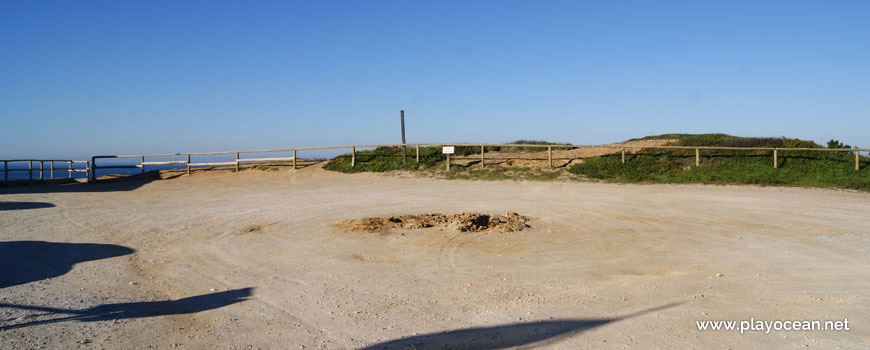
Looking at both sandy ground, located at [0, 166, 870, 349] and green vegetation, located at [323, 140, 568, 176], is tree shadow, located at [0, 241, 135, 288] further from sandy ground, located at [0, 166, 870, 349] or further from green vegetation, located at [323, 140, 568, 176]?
green vegetation, located at [323, 140, 568, 176]

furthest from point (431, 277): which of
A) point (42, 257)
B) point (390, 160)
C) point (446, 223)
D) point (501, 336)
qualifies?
point (390, 160)

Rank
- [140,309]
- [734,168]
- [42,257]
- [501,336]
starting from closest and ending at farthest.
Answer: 1. [501,336]
2. [140,309]
3. [42,257]
4. [734,168]

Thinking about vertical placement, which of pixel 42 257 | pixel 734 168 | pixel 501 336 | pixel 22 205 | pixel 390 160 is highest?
pixel 390 160

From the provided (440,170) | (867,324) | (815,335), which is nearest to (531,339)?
(815,335)

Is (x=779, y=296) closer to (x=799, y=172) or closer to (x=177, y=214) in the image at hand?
(x=177, y=214)

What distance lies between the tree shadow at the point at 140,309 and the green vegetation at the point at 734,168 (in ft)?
60.5

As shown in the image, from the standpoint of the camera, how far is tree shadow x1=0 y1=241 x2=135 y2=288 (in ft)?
25.8

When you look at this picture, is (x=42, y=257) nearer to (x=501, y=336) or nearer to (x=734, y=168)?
(x=501, y=336)

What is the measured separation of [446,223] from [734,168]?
16019 mm

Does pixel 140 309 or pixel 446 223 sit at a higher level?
pixel 446 223

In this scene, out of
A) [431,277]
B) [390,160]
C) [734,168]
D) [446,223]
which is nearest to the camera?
[431,277]

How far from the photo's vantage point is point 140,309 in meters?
6.37

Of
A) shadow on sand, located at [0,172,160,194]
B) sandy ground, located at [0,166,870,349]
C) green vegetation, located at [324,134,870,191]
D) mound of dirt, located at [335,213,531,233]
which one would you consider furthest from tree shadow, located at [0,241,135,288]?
green vegetation, located at [324,134,870,191]

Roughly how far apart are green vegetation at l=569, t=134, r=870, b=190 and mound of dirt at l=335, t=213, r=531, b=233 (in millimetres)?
11274
